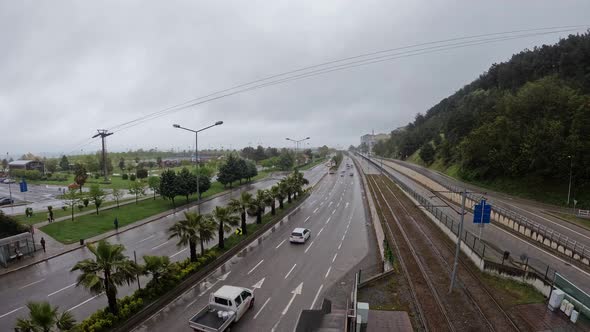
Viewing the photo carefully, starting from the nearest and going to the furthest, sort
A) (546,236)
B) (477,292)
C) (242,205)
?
(477,292), (546,236), (242,205)

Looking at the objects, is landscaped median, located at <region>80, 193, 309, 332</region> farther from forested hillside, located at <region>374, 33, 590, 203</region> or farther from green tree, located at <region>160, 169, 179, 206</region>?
forested hillside, located at <region>374, 33, 590, 203</region>

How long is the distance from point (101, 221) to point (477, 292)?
42.7 m

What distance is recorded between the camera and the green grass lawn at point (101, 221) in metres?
31.3

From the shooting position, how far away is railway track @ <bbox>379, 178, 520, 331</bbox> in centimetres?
1507

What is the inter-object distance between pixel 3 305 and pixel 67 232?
16.5 meters

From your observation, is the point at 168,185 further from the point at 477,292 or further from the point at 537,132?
the point at 537,132

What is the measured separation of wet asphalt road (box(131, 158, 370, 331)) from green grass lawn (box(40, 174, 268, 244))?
65.1 ft

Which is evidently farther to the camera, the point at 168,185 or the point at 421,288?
the point at 168,185

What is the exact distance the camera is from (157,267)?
17281mm

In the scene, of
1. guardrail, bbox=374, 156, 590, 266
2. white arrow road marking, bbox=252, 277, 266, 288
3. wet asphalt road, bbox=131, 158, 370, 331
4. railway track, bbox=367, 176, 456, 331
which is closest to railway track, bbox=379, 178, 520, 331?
railway track, bbox=367, 176, 456, 331

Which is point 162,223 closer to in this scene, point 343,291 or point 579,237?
point 343,291

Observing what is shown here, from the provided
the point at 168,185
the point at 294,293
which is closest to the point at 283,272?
the point at 294,293

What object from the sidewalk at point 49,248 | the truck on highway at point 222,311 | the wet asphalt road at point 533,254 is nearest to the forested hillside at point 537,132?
the wet asphalt road at point 533,254

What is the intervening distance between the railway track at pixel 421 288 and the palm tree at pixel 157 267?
51.8 ft
